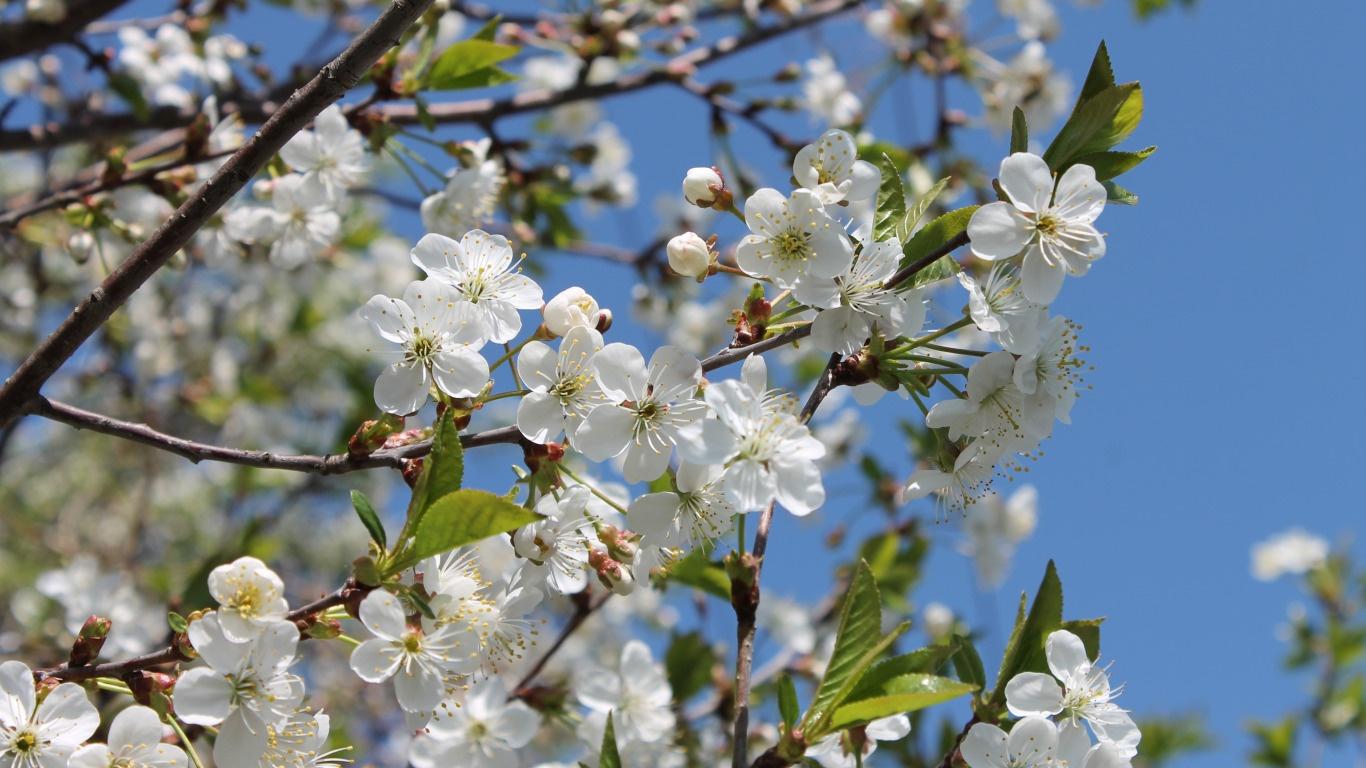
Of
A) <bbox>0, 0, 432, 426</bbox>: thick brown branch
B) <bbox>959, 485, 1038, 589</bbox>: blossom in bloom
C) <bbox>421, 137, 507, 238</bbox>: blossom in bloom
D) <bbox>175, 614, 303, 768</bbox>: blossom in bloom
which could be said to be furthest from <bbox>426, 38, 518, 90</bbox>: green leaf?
<bbox>959, 485, 1038, 589</bbox>: blossom in bloom

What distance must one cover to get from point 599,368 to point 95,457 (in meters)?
6.68

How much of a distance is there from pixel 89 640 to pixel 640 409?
0.83 meters

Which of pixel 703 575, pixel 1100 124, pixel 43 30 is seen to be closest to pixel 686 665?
pixel 703 575

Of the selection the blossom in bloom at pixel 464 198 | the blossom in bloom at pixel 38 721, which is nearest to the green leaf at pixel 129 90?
the blossom in bloom at pixel 464 198

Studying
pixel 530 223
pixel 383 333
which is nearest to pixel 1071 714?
pixel 383 333

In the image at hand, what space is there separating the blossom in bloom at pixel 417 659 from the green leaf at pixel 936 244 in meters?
0.81

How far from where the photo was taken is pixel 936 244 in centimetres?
158

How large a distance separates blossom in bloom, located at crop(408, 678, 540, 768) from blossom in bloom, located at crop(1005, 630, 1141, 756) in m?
0.97

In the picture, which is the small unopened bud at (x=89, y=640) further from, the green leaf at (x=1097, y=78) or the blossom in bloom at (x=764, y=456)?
the green leaf at (x=1097, y=78)

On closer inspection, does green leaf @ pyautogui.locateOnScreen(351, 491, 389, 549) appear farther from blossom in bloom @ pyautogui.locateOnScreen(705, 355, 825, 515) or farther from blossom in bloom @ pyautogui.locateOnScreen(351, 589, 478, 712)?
blossom in bloom @ pyautogui.locateOnScreen(705, 355, 825, 515)

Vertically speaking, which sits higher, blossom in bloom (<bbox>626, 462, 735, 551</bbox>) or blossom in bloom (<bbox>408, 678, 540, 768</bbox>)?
blossom in bloom (<bbox>626, 462, 735, 551</bbox>)

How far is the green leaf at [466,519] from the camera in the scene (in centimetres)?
130

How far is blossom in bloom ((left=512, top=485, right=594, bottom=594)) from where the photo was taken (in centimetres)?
160

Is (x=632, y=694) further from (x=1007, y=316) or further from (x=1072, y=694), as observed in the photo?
(x=1007, y=316)
